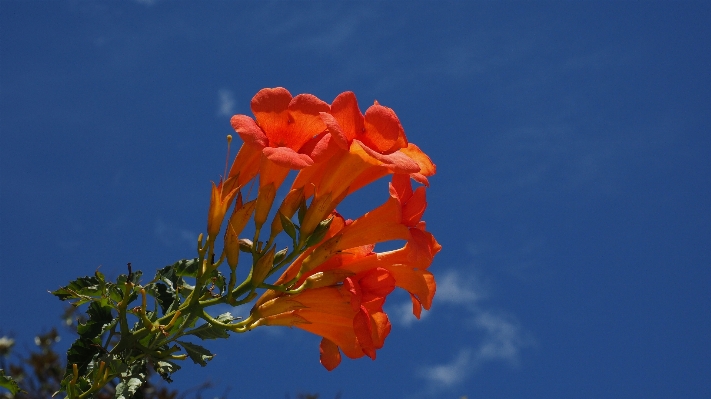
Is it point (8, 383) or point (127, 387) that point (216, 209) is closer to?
point (127, 387)

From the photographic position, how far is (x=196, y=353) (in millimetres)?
3506

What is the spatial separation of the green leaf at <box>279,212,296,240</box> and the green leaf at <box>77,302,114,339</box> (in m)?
1.07

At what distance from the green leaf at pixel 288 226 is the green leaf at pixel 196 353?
2.70 ft

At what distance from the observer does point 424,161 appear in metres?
3.63

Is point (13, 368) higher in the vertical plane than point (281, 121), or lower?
higher

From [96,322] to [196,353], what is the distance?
557mm

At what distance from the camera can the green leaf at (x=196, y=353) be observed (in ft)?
11.4

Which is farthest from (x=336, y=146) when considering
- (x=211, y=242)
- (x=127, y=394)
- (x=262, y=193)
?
(x=127, y=394)

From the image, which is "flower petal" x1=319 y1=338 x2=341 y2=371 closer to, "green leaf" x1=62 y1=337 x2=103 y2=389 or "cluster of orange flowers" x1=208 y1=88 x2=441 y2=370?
"cluster of orange flowers" x1=208 y1=88 x2=441 y2=370

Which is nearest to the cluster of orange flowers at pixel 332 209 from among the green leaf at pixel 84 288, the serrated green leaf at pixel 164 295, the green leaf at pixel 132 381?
the serrated green leaf at pixel 164 295

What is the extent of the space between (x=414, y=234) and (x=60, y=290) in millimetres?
1961

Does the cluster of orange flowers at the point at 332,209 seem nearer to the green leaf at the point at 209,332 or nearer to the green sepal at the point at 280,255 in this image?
the green sepal at the point at 280,255

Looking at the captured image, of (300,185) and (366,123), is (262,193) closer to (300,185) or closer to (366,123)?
(300,185)

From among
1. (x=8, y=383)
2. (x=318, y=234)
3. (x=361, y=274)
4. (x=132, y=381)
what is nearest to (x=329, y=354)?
(x=361, y=274)
